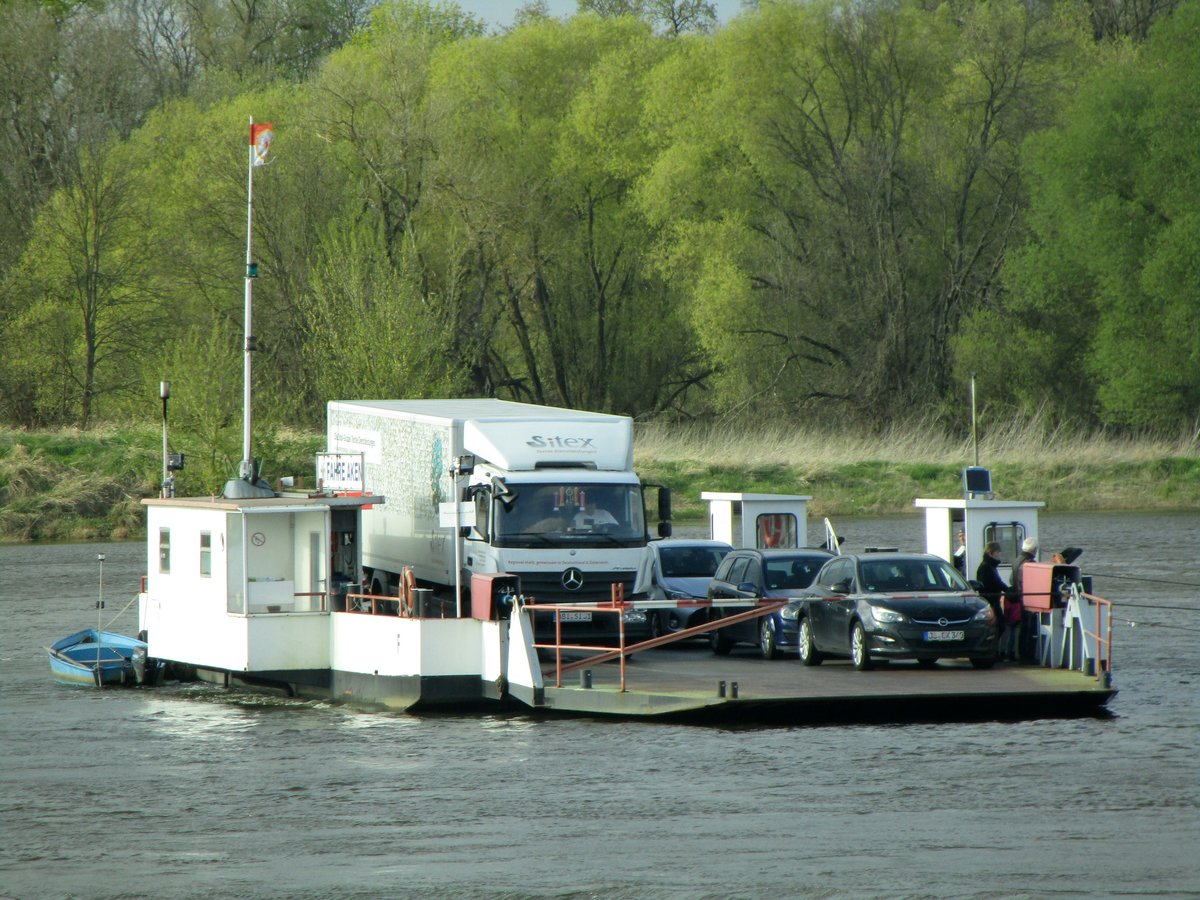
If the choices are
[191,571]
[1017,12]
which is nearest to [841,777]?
[191,571]

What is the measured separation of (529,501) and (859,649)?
501 cm

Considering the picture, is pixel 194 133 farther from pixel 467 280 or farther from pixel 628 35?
pixel 628 35

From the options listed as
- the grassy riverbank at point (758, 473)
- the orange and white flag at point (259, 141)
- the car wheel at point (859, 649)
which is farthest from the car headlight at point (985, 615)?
the grassy riverbank at point (758, 473)

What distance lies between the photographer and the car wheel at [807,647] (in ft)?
83.1

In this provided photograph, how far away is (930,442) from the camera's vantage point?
220ft

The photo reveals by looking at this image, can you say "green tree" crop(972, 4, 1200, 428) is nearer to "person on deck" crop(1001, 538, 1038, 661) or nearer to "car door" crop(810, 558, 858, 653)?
"person on deck" crop(1001, 538, 1038, 661)

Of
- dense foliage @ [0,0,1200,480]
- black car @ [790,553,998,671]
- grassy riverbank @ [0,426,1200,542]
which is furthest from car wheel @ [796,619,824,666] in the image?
dense foliage @ [0,0,1200,480]

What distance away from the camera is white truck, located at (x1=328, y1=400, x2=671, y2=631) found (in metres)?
25.6

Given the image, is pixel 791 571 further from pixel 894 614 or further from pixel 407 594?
pixel 407 594

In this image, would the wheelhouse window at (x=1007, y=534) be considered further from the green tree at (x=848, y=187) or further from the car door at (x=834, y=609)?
the green tree at (x=848, y=187)

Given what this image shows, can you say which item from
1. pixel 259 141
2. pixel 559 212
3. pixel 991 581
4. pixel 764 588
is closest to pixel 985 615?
pixel 991 581

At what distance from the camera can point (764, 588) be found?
2719cm

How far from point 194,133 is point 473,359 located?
44.3ft

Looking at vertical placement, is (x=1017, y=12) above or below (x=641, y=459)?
above
